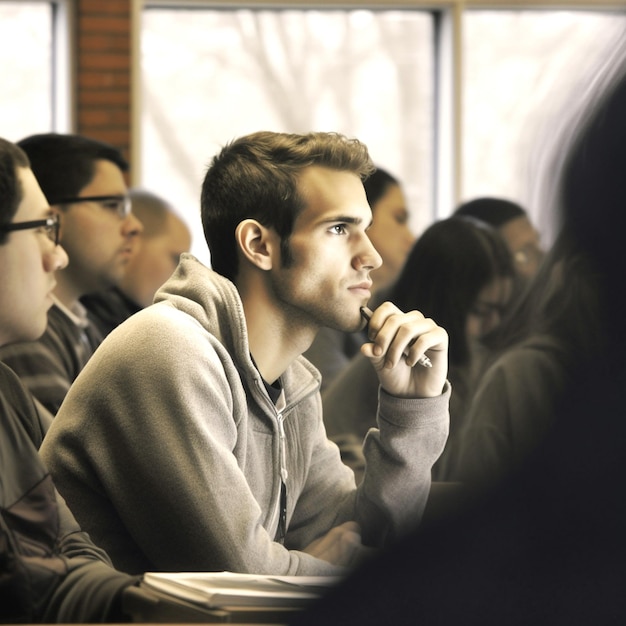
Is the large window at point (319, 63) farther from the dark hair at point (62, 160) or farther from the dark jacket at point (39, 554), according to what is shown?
the dark jacket at point (39, 554)

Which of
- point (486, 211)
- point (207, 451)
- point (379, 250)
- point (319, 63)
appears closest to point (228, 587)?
point (207, 451)

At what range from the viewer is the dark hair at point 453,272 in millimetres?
1025

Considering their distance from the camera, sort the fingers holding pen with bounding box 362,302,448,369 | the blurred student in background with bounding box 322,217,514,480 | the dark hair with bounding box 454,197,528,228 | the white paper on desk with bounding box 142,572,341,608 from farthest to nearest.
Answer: the dark hair with bounding box 454,197,528,228 < the blurred student in background with bounding box 322,217,514,480 < the fingers holding pen with bounding box 362,302,448,369 < the white paper on desk with bounding box 142,572,341,608

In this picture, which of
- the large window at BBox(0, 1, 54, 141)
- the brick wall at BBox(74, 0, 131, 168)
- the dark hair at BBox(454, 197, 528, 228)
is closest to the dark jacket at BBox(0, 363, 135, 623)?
the dark hair at BBox(454, 197, 528, 228)

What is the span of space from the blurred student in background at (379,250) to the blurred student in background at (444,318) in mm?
12

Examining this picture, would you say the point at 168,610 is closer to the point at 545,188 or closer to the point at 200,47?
the point at 545,188

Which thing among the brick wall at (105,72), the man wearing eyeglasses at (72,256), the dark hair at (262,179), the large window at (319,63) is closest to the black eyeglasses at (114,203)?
the man wearing eyeglasses at (72,256)

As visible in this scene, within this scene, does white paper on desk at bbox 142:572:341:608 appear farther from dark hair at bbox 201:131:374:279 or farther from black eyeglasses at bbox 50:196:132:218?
black eyeglasses at bbox 50:196:132:218

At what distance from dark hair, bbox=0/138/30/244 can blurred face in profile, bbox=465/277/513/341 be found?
45 centimetres

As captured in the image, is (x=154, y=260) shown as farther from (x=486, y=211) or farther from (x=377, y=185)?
(x=486, y=211)

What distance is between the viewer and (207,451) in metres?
0.89

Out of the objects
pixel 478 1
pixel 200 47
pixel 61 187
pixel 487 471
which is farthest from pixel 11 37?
pixel 487 471

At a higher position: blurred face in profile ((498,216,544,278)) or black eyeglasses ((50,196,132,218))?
black eyeglasses ((50,196,132,218))

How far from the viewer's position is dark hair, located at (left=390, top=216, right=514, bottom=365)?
103 centimetres
